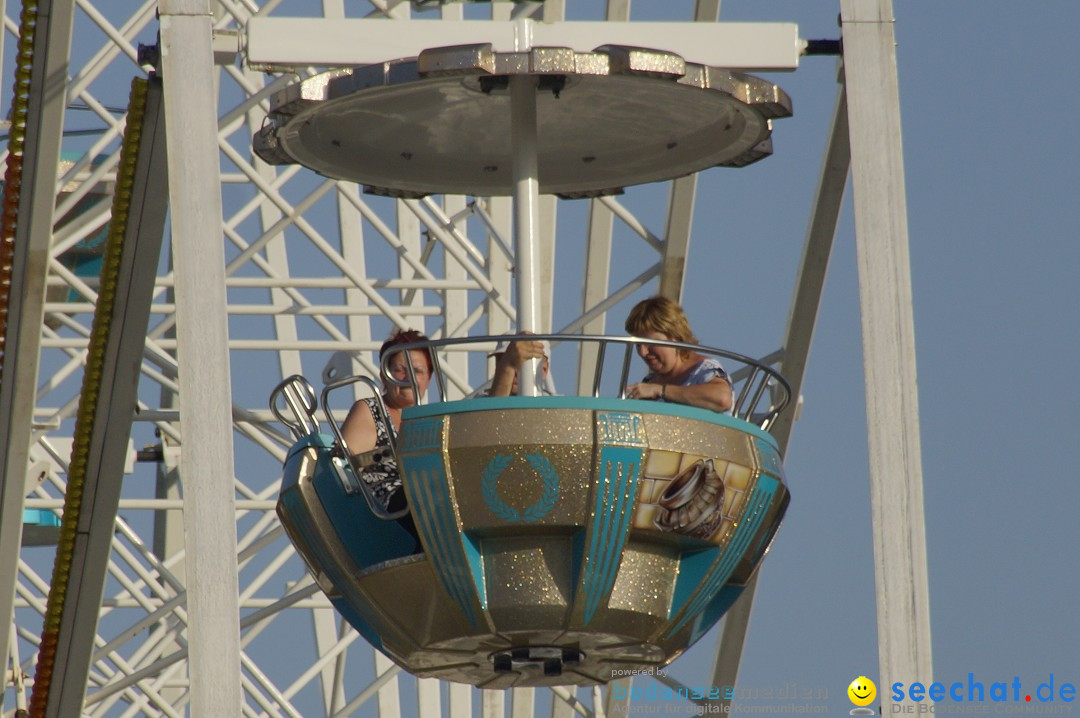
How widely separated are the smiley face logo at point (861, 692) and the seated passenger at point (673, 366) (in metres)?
2.50

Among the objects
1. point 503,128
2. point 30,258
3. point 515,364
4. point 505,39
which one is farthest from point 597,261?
point 515,364

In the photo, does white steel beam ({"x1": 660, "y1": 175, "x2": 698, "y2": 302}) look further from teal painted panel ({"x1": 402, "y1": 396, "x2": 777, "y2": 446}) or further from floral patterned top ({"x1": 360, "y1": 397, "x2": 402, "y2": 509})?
teal painted panel ({"x1": 402, "y1": 396, "x2": 777, "y2": 446})

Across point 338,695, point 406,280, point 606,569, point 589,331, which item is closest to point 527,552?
point 606,569

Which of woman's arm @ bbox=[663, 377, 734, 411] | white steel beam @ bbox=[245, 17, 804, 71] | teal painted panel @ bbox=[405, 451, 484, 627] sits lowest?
teal painted panel @ bbox=[405, 451, 484, 627]

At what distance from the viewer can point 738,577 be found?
12.6m

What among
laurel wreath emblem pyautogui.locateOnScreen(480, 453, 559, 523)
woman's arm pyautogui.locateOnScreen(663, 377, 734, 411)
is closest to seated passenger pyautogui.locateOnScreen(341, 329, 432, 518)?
laurel wreath emblem pyautogui.locateOnScreen(480, 453, 559, 523)

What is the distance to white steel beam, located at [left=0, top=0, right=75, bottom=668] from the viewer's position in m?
14.9

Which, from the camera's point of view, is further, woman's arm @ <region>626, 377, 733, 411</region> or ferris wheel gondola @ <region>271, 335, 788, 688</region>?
woman's arm @ <region>626, 377, 733, 411</region>

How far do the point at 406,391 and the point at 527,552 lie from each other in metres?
1.13

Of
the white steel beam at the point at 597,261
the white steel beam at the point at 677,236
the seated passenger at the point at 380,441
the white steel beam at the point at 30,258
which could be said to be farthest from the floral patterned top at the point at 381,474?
the white steel beam at the point at 597,261

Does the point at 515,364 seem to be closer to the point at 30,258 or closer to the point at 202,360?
the point at 202,360

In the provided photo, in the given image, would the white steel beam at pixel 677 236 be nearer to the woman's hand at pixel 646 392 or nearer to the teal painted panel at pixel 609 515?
the woman's hand at pixel 646 392

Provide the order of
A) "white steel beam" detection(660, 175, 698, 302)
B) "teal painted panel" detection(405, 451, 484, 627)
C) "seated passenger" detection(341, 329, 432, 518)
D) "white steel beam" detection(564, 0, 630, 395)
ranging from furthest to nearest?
Answer: 1. "white steel beam" detection(564, 0, 630, 395)
2. "white steel beam" detection(660, 175, 698, 302)
3. "seated passenger" detection(341, 329, 432, 518)
4. "teal painted panel" detection(405, 451, 484, 627)

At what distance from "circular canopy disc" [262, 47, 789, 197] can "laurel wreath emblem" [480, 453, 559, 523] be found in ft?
5.94
